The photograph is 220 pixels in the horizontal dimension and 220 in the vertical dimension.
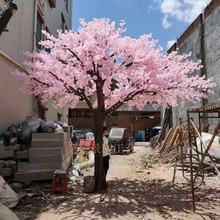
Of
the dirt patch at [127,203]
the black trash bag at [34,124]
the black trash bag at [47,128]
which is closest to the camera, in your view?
the dirt patch at [127,203]

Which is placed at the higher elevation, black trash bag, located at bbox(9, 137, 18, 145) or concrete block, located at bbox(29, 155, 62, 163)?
black trash bag, located at bbox(9, 137, 18, 145)

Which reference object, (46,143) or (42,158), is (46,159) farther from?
(46,143)

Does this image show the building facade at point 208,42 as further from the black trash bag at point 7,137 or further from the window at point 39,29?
the black trash bag at point 7,137

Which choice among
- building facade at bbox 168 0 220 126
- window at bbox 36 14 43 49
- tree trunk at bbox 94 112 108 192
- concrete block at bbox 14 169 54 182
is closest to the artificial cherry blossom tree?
tree trunk at bbox 94 112 108 192

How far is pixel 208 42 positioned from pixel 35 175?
12.0 meters

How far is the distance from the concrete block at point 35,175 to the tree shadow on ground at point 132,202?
2.77ft

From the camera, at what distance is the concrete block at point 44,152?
651cm

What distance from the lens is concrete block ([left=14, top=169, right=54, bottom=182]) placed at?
621cm

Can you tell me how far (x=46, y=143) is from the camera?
673 cm

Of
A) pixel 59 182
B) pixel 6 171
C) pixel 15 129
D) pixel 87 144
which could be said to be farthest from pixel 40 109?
pixel 87 144

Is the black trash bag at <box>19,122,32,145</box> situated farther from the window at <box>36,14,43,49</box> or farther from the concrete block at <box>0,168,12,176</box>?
the window at <box>36,14,43,49</box>

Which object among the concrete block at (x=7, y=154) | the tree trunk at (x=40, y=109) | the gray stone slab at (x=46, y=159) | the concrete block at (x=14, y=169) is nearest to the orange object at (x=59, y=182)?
the gray stone slab at (x=46, y=159)

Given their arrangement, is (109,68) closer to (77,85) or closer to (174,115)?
(77,85)

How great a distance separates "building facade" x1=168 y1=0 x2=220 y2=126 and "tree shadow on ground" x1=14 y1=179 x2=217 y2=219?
7.19 meters
